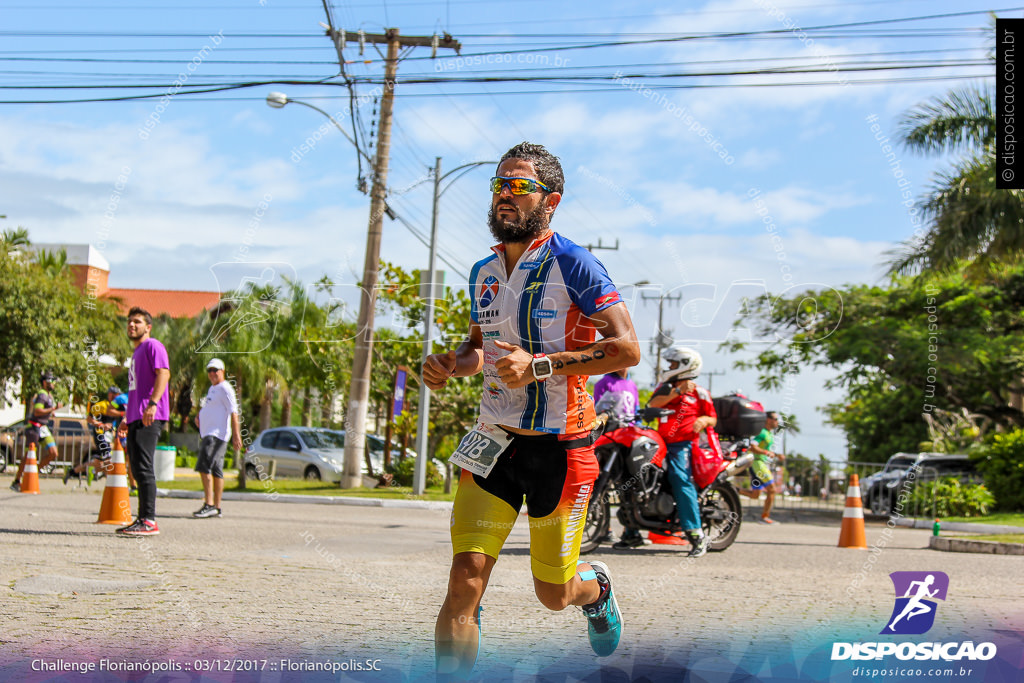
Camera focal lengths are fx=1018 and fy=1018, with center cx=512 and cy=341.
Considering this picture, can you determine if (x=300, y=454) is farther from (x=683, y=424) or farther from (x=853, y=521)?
(x=683, y=424)

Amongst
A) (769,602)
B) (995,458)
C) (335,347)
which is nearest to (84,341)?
(335,347)

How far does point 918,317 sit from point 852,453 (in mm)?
15838

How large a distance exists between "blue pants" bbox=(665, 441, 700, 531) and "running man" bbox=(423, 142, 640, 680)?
17.4 feet

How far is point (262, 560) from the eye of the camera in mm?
7988

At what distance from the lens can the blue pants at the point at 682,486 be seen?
908cm

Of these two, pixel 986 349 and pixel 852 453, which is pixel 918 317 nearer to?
pixel 986 349

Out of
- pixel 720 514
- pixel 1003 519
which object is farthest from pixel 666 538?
pixel 1003 519

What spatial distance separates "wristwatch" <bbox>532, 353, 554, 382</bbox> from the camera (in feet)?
11.2

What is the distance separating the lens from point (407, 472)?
21.5 metres

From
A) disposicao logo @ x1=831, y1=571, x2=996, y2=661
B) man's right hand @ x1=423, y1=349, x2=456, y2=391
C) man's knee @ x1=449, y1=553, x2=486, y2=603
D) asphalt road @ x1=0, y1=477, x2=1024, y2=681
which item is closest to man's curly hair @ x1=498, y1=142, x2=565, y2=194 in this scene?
man's right hand @ x1=423, y1=349, x2=456, y2=391

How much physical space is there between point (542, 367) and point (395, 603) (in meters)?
3.13

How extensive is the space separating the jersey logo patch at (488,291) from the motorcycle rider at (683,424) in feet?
18.0

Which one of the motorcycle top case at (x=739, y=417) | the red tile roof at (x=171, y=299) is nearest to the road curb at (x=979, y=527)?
the motorcycle top case at (x=739, y=417)

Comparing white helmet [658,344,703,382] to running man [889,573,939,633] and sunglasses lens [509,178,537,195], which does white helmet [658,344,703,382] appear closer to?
running man [889,573,939,633]
